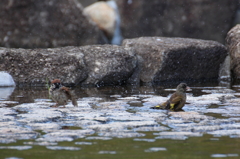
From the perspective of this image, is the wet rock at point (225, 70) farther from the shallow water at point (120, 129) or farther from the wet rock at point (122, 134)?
the wet rock at point (122, 134)

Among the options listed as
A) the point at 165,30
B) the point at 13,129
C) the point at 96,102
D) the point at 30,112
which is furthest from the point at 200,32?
the point at 13,129

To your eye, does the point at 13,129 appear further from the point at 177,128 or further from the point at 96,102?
the point at 96,102

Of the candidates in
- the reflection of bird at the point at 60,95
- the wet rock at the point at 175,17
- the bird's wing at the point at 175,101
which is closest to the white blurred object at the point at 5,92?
the reflection of bird at the point at 60,95

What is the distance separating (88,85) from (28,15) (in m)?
3.04

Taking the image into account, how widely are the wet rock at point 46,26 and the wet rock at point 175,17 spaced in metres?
1.16

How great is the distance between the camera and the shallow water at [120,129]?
3.46m

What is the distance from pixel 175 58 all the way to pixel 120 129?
5.06m

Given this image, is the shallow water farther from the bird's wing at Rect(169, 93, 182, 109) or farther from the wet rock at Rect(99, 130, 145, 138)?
the bird's wing at Rect(169, 93, 182, 109)

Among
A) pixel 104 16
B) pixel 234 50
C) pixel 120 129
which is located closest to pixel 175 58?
pixel 234 50

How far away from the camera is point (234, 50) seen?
10.1 m

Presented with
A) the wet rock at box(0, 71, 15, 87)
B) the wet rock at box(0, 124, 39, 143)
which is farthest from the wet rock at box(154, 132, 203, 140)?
the wet rock at box(0, 71, 15, 87)

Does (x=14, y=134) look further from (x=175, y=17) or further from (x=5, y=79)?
(x=175, y=17)

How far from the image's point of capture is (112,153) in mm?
3418

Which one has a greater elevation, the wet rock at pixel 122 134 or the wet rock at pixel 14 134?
the wet rock at pixel 14 134
